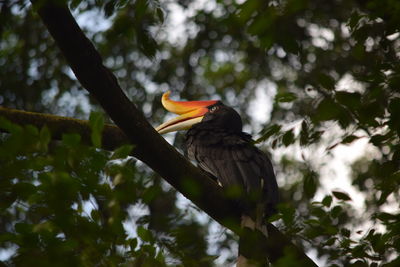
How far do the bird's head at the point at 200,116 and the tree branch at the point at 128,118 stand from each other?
1974 mm

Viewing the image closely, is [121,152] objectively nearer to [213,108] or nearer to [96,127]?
[96,127]

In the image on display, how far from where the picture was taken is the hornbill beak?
5.59 m

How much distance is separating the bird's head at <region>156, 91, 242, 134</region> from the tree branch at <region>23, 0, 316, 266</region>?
1974 millimetres

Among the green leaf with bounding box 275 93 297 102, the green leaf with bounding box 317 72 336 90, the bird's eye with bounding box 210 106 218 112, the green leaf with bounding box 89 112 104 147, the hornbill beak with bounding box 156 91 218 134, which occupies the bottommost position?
the bird's eye with bounding box 210 106 218 112

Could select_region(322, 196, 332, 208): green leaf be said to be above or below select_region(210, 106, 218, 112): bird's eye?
above

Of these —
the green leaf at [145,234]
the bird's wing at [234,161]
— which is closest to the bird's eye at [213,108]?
the bird's wing at [234,161]

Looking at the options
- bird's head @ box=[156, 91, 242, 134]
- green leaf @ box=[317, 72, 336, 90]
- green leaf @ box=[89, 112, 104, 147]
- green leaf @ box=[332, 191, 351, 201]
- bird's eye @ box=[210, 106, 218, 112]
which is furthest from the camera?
bird's eye @ box=[210, 106, 218, 112]

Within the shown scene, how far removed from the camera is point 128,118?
312cm

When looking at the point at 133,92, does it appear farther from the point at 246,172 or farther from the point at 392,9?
the point at 392,9

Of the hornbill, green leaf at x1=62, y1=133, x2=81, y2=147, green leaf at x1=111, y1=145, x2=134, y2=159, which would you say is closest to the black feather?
the hornbill

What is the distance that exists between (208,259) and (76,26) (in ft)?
4.66

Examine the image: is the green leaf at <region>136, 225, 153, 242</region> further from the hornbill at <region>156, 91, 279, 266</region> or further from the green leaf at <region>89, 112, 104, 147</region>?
the hornbill at <region>156, 91, 279, 266</region>

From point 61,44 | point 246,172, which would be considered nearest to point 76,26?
point 61,44

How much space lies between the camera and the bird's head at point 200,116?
5561 millimetres
